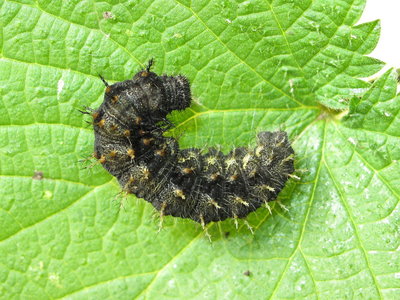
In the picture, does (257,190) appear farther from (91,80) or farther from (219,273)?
(91,80)

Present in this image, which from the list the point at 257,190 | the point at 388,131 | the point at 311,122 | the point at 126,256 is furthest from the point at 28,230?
the point at 388,131

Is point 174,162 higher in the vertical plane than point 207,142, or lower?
lower

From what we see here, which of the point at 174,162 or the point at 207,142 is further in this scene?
the point at 207,142
